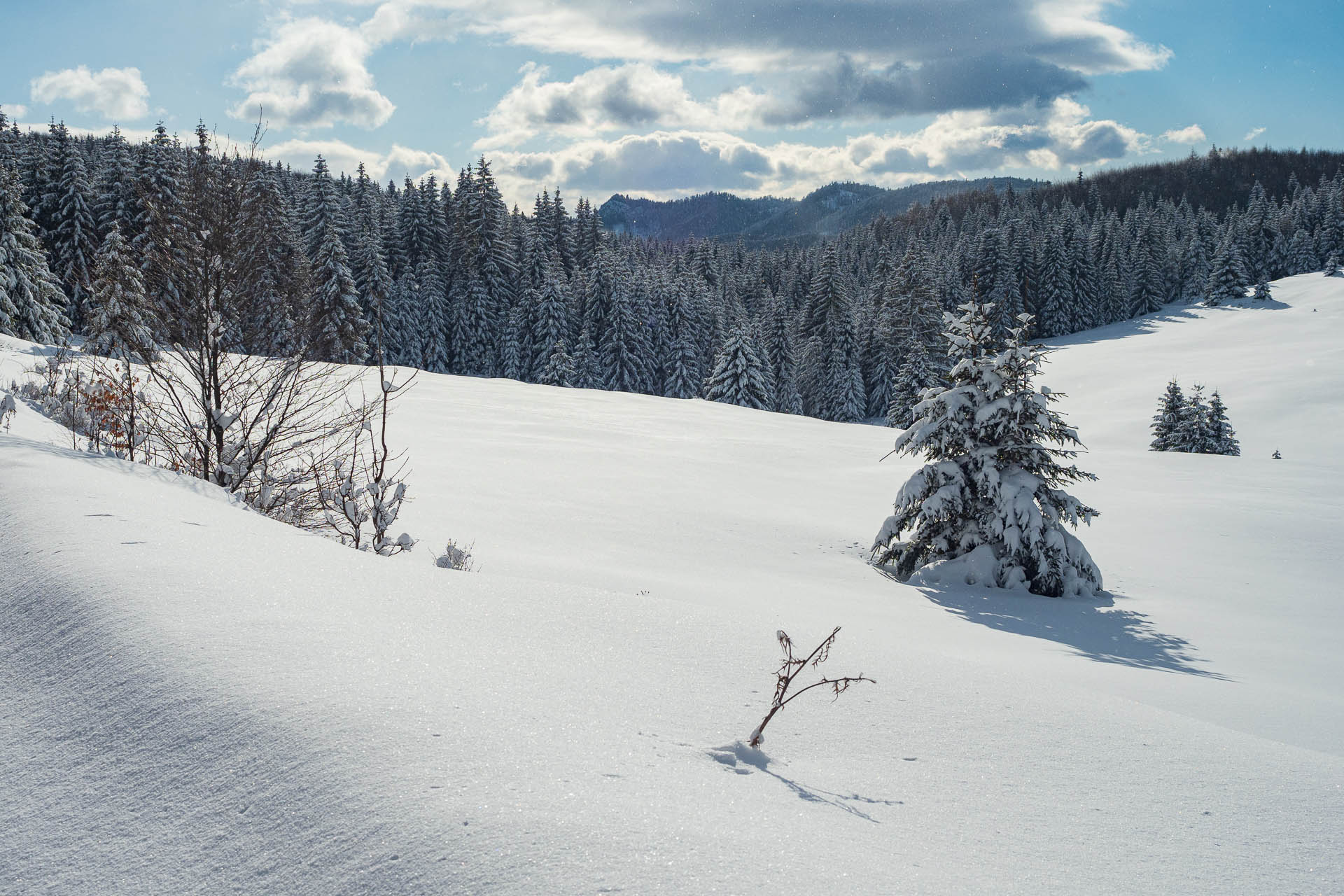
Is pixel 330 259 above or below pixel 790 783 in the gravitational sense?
above

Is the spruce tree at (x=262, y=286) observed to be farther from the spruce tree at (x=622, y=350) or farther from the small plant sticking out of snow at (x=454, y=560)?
the spruce tree at (x=622, y=350)

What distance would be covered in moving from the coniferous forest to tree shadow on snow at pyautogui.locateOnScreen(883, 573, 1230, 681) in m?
6.27

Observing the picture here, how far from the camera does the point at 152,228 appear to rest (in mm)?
6734

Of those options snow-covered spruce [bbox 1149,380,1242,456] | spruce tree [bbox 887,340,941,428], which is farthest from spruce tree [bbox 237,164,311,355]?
spruce tree [bbox 887,340,941,428]

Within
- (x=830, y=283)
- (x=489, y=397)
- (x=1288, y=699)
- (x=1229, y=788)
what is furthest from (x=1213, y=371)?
(x=1229, y=788)

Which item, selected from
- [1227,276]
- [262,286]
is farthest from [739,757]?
[1227,276]

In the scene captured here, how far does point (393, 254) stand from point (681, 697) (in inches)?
2369

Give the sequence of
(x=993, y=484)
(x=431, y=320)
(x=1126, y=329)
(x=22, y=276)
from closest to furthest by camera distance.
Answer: (x=993, y=484), (x=22, y=276), (x=431, y=320), (x=1126, y=329)

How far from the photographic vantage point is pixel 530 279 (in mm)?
56406

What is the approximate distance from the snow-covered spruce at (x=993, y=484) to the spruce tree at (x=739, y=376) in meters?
31.7

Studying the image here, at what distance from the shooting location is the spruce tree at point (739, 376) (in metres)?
41.7

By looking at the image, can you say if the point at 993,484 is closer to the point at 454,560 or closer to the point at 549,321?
the point at 454,560

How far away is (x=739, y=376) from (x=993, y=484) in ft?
108

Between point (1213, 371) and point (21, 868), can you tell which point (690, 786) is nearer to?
point (21, 868)
